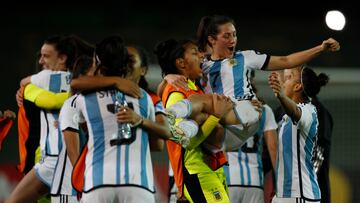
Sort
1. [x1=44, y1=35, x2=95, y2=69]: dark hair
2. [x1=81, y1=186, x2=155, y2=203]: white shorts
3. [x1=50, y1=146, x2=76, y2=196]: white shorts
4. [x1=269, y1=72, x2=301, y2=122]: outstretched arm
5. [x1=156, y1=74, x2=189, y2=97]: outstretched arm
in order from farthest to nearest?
[x1=44, y1=35, x2=95, y2=69]: dark hair, [x1=50, y1=146, x2=76, y2=196]: white shorts, [x1=156, y1=74, x2=189, y2=97]: outstretched arm, [x1=269, y1=72, x2=301, y2=122]: outstretched arm, [x1=81, y1=186, x2=155, y2=203]: white shorts

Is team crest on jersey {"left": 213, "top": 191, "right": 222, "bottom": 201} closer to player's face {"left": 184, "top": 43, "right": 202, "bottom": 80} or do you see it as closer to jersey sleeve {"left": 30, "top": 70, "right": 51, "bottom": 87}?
player's face {"left": 184, "top": 43, "right": 202, "bottom": 80}

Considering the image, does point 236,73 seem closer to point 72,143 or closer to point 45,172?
point 72,143

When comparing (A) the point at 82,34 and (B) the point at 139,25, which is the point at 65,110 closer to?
(A) the point at 82,34

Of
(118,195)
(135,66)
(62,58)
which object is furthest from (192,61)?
(118,195)

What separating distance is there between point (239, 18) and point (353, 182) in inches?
229

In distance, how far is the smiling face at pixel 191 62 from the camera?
22.4 ft

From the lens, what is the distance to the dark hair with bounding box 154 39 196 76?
6.89 m

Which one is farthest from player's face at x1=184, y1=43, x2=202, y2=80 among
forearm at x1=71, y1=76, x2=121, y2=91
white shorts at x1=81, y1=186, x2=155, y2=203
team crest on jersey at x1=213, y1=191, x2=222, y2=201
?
white shorts at x1=81, y1=186, x2=155, y2=203

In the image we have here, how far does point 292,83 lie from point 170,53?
2.70 feet

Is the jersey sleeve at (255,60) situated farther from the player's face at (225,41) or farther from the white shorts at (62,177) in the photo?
the white shorts at (62,177)

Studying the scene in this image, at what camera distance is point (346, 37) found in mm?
14273

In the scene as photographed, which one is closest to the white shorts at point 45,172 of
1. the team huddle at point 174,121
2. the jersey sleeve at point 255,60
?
the team huddle at point 174,121

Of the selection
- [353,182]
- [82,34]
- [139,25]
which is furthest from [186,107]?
[139,25]

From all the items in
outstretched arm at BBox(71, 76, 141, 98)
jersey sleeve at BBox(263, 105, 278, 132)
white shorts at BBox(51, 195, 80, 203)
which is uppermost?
outstretched arm at BBox(71, 76, 141, 98)
